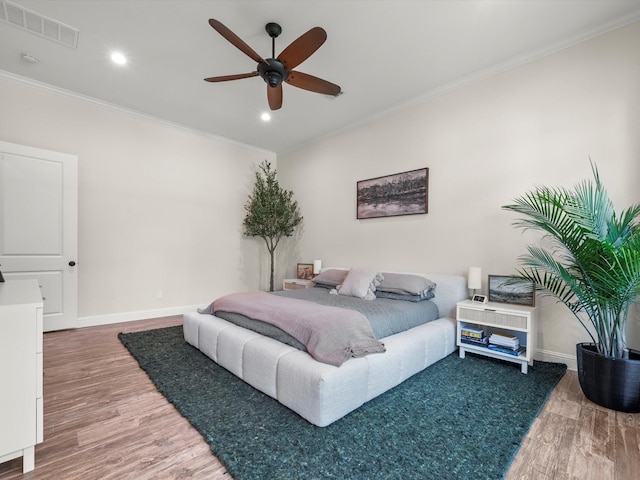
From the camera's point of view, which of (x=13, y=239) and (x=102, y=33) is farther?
(x=13, y=239)

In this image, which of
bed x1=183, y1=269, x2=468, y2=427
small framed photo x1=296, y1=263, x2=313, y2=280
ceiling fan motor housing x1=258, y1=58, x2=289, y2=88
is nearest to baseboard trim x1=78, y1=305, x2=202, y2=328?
bed x1=183, y1=269, x2=468, y2=427

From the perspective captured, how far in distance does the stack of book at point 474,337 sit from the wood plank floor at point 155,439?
2.02ft

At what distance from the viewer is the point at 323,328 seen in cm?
202

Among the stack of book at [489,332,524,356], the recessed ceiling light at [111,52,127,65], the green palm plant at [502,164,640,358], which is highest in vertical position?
the recessed ceiling light at [111,52,127,65]

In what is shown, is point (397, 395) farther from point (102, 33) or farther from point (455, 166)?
point (102, 33)

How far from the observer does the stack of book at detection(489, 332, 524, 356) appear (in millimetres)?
2627

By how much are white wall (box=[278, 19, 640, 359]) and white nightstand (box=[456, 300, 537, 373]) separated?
36 cm

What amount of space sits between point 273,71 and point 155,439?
8.82ft

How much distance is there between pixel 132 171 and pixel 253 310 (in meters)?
3.13

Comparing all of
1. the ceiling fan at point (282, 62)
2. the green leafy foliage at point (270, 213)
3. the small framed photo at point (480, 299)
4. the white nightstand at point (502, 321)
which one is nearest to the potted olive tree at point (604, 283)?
the white nightstand at point (502, 321)

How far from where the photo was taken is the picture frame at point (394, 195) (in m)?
3.72

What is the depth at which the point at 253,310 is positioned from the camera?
102 inches

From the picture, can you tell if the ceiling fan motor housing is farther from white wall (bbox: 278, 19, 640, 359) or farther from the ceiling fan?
white wall (bbox: 278, 19, 640, 359)

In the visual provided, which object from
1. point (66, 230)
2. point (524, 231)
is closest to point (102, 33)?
point (66, 230)
